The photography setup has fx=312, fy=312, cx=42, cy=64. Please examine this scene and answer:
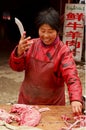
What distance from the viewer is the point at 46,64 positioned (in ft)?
11.1

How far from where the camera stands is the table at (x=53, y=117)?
2812mm

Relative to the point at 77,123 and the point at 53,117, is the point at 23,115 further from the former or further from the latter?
the point at 77,123

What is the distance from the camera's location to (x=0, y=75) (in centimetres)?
812

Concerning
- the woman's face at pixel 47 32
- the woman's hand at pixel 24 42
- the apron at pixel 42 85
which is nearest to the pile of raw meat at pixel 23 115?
the apron at pixel 42 85

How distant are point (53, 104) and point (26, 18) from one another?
37.9 feet

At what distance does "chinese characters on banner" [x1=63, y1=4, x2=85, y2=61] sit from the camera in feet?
28.9

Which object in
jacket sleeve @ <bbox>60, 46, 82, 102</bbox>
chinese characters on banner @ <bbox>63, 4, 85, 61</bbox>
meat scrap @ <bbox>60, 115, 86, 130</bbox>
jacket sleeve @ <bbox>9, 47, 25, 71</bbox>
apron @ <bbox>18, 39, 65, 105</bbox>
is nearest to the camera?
meat scrap @ <bbox>60, 115, 86, 130</bbox>

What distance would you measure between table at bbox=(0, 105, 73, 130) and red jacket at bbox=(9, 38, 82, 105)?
313 millimetres

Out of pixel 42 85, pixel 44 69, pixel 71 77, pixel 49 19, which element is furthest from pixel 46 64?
pixel 49 19

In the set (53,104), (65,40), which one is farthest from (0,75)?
(53,104)

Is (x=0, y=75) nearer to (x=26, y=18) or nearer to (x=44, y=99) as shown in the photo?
(x=44, y=99)

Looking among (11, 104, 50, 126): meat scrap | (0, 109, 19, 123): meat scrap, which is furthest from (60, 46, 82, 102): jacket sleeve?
(0, 109, 19, 123): meat scrap

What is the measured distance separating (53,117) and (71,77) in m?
0.44

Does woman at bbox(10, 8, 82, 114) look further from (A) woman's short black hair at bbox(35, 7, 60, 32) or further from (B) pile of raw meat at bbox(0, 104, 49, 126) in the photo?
(B) pile of raw meat at bbox(0, 104, 49, 126)
